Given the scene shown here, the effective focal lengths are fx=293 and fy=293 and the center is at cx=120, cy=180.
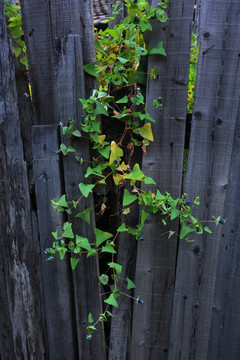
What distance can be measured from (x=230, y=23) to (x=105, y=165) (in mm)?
1004

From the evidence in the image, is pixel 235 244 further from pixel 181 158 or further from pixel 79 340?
pixel 79 340

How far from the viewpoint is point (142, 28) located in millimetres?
1490

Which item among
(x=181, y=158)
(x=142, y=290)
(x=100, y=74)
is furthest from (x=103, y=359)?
(x=100, y=74)

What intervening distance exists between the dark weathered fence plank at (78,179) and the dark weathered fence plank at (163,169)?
0.26 metres

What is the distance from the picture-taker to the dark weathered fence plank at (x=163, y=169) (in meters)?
1.57

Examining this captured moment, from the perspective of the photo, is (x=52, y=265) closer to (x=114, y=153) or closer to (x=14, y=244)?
(x=14, y=244)

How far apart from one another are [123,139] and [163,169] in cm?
30

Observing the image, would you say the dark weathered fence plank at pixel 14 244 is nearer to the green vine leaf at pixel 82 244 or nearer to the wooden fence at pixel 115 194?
the wooden fence at pixel 115 194

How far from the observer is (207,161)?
1.67m

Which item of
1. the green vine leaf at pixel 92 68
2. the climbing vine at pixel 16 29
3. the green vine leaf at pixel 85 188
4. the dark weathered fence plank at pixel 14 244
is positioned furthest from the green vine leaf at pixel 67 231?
the climbing vine at pixel 16 29

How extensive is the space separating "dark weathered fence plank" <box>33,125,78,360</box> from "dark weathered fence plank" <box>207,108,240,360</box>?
0.91m

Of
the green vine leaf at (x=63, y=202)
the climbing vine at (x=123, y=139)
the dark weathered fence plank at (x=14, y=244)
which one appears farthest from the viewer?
the dark weathered fence plank at (x=14, y=244)

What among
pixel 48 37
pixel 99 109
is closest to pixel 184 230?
pixel 99 109

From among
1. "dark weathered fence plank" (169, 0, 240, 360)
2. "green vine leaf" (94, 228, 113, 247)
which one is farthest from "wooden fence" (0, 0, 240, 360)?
"green vine leaf" (94, 228, 113, 247)
